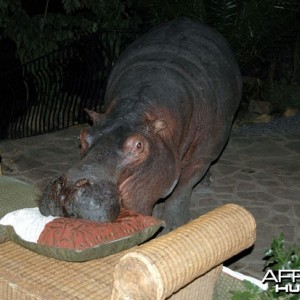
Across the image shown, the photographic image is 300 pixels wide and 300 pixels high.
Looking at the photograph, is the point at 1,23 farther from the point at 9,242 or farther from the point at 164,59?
the point at 9,242

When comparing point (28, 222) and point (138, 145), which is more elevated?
point (138, 145)

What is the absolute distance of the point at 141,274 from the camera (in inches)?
79.6

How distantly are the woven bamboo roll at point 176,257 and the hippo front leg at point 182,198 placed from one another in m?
1.57

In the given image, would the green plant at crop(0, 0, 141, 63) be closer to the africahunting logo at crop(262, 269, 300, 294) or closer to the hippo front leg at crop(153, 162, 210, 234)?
the hippo front leg at crop(153, 162, 210, 234)

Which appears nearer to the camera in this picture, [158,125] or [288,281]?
[288,281]

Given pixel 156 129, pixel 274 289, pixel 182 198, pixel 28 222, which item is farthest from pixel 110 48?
pixel 274 289

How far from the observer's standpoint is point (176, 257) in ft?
6.83

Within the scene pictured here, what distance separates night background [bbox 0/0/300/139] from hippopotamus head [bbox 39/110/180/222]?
4.47 meters

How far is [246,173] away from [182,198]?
1.65 meters

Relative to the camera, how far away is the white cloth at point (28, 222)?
2566 millimetres

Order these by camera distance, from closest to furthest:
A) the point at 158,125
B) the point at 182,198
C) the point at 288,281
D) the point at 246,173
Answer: the point at 288,281 → the point at 158,125 → the point at 182,198 → the point at 246,173

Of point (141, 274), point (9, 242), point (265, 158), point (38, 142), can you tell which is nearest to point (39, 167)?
point (38, 142)

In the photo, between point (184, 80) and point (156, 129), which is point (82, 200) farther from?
point (184, 80)

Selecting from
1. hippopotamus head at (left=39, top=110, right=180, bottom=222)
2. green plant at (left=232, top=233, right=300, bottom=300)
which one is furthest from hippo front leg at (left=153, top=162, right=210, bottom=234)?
green plant at (left=232, top=233, right=300, bottom=300)
